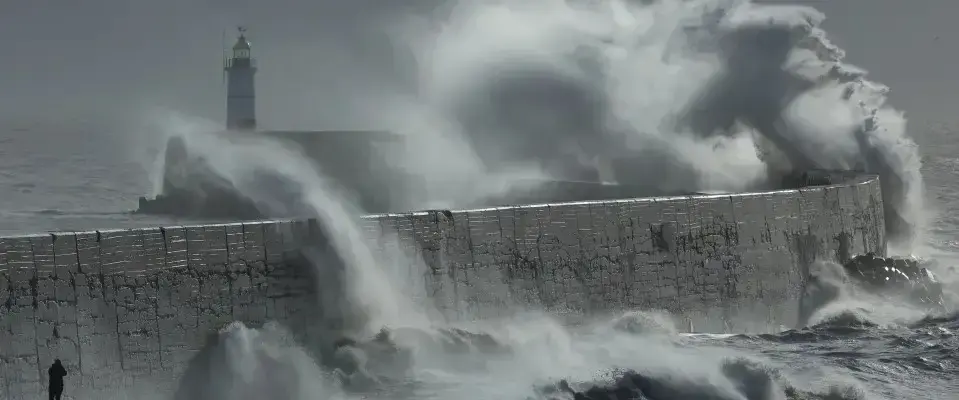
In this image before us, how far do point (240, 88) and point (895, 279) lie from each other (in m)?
19.6

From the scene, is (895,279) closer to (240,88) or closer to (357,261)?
(357,261)

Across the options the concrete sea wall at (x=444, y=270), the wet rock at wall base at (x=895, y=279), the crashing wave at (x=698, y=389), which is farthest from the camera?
the wet rock at wall base at (x=895, y=279)

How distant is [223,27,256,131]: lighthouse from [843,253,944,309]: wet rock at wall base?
19.1m

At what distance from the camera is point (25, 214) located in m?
30.0

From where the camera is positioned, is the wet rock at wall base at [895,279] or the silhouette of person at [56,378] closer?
the silhouette of person at [56,378]

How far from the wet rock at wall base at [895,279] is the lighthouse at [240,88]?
19090 mm

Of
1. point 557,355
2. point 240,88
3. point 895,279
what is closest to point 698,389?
point 557,355

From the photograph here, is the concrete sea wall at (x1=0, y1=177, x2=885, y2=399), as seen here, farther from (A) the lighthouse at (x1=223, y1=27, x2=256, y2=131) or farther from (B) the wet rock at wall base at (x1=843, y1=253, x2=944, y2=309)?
(A) the lighthouse at (x1=223, y1=27, x2=256, y2=131)

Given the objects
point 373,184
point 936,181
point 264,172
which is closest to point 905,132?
point 373,184

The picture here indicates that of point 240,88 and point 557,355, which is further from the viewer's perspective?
point 240,88

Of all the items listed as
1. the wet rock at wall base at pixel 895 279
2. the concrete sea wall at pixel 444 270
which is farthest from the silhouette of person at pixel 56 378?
the wet rock at wall base at pixel 895 279

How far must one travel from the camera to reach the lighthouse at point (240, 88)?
31.5 m

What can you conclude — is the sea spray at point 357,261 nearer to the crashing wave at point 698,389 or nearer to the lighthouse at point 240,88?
the crashing wave at point 698,389

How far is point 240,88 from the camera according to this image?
31.5 metres
